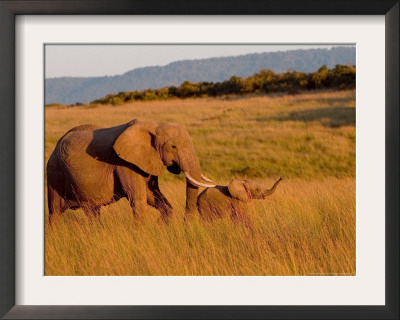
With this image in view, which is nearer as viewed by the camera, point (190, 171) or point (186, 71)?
point (190, 171)

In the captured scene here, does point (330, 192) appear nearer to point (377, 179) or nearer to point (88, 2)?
point (377, 179)

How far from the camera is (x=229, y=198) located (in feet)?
28.9

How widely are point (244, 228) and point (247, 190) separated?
84 cm

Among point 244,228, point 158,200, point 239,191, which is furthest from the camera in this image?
point 158,200

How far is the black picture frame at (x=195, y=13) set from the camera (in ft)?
20.4

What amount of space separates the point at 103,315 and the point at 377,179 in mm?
2695

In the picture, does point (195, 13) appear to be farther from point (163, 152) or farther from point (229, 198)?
point (229, 198)

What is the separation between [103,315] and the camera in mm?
6246

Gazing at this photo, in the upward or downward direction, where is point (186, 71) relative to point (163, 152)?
upward

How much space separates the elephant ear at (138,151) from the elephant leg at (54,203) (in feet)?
3.46

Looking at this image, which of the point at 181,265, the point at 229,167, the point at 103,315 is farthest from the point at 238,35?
the point at 229,167

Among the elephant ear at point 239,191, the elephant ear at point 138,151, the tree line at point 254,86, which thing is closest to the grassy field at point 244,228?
the elephant ear at point 239,191

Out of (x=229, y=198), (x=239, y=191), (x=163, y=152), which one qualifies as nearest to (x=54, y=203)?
(x=163, y=152)

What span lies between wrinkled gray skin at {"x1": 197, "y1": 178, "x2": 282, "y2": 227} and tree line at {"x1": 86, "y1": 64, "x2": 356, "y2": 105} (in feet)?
9.55
